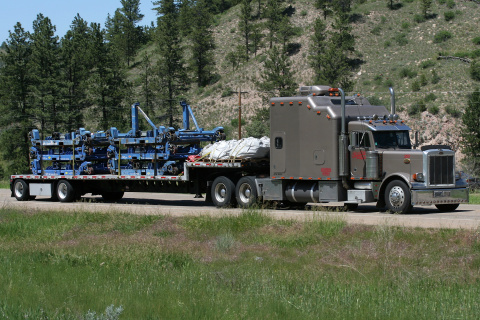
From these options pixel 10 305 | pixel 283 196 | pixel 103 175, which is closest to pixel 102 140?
pixel 103 175

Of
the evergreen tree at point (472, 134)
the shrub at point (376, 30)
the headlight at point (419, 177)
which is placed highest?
the shrub at point (376, 30)

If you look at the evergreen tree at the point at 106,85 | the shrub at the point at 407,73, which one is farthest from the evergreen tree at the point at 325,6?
the evergreen tree at the point at 106,85

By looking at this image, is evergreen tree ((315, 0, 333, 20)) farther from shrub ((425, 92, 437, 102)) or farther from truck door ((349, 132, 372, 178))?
truck door ((349, 132, 372, 178))

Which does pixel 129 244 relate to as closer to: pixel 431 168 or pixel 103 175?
pixel 431 168

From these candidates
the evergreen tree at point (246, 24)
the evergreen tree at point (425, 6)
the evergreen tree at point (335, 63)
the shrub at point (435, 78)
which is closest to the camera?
the evergreen tree at point (335, 63)

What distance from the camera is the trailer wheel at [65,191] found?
29297 mm

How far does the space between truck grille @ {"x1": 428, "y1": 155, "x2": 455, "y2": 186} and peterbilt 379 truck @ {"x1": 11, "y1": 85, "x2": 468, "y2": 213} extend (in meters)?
0.03

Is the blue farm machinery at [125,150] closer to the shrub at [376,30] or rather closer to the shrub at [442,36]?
the shrub at [442,36]

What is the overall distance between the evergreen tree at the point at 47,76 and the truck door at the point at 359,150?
177ft

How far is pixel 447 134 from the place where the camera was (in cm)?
6538

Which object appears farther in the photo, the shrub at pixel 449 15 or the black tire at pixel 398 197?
the shrub at pixel 449 15

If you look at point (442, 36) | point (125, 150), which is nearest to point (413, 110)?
point (442, 36)

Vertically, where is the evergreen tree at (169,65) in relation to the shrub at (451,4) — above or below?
below

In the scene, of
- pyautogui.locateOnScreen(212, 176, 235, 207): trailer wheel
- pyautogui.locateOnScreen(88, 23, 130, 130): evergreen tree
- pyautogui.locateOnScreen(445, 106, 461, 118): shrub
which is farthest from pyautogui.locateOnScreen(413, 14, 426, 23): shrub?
pyautogui.locateOnScreen(212, 176, 235, 207): trailer wheel
